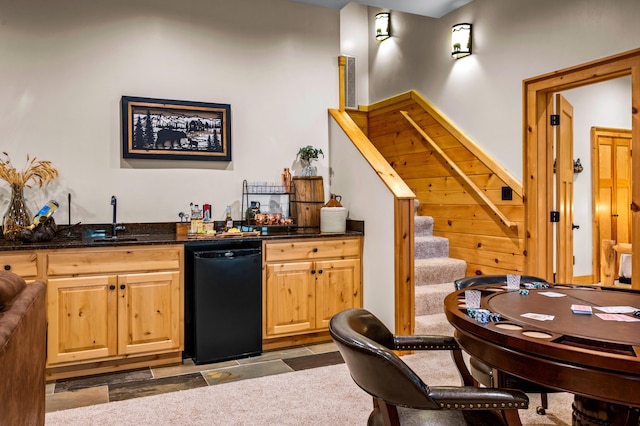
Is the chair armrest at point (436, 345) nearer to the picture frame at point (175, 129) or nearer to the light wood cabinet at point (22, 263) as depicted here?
the light wood cabinet at point (22, 263)

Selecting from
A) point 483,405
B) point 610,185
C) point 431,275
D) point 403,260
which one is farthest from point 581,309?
point 610,185

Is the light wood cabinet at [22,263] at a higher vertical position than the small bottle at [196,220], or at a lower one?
lower

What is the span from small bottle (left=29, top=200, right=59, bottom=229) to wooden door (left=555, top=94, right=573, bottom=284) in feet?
14.2

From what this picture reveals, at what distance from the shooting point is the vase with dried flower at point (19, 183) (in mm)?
3660

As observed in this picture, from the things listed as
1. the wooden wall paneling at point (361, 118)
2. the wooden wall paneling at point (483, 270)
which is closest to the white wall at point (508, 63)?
the wooden wall paneling at point (361, 118)

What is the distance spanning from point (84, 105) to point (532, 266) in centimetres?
414

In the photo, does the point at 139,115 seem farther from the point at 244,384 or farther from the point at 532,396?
the point at 532,396

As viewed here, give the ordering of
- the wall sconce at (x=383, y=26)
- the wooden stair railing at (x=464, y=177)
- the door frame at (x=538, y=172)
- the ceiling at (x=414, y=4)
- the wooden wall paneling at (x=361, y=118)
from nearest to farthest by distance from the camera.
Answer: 1. the door frame at (x=538, y=172)
2. the wooden stair railing at (x=464, y=177)
3. the ceiling at (x=414, y=4)
4. the wall sconce at (x=383, y=26)
5. the wooden wall paneling at (x=361, y=118)

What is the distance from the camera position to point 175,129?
14.0ft

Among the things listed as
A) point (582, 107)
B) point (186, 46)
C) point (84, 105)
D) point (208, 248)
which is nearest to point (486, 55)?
point (582, 107)

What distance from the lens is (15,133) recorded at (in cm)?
380

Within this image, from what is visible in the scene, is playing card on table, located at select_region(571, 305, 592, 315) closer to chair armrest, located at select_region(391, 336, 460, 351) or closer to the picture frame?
chair armrest, located at select_region(391, 336, 460, 351)

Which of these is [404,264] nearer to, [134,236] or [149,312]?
[149,312]

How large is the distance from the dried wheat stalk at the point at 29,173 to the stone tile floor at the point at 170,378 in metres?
1.54
